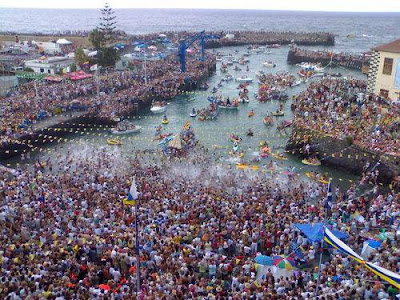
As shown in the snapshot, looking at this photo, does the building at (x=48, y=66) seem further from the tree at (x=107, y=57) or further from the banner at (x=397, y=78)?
the banner at (x=397, y=78)

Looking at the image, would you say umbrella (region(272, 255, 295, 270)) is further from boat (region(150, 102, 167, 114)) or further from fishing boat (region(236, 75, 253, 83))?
fishing boat (region(236, 75, 253, 83))

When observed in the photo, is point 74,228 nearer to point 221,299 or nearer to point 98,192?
point 98,192

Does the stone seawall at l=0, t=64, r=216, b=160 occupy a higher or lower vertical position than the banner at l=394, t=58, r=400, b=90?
lower

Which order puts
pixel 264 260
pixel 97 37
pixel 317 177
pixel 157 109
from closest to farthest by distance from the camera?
pixel 264 260 → pixel 317 177 → pixel 157 109 → pixel 97 37

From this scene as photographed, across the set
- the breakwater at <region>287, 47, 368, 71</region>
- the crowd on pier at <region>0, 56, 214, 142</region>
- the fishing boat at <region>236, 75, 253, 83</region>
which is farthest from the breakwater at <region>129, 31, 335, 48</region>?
the crowd on pier at <region>0, 56, 214, 142</region>

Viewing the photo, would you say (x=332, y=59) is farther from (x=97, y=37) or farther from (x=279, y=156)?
(x=279, y=156)

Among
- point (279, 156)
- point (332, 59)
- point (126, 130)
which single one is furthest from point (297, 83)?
point (126, 130)

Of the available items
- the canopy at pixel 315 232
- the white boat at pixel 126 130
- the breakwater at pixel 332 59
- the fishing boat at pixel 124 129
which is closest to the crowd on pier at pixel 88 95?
the fishing boat at pixel 124 129
